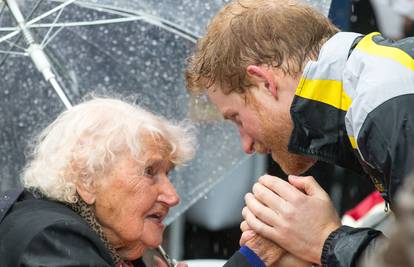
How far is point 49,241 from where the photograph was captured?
218 cm

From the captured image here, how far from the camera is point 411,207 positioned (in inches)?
17.1

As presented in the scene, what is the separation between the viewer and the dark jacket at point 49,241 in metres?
2.16

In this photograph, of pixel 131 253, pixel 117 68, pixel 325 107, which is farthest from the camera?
pixel 117 68

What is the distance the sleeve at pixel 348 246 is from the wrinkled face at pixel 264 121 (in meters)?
0.35

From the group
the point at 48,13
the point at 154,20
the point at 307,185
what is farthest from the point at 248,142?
the point at 48,13

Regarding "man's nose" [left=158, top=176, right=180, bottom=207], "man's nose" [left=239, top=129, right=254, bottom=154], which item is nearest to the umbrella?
"man's nose" [left=158, top=176, right=180, bottom=207]

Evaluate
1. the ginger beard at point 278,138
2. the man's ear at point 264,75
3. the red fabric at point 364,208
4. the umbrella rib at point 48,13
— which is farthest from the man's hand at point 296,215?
the red fabric at point 364,208

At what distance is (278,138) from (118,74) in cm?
131

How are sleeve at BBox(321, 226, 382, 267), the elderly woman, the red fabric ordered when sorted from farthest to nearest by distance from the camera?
the red fabric < the elderly woman < sleeve at BBox(321, 226, 382, 267)

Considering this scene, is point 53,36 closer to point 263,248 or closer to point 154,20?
point 154,20

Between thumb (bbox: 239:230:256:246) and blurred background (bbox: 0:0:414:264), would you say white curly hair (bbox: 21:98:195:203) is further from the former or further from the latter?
blurred background (bbox: 0:0:414:264)

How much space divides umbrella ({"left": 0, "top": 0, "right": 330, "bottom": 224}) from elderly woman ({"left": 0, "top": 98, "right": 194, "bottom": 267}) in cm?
61

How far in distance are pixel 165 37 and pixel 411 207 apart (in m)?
2.93

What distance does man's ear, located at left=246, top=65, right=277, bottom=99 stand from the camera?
84.6 inches
